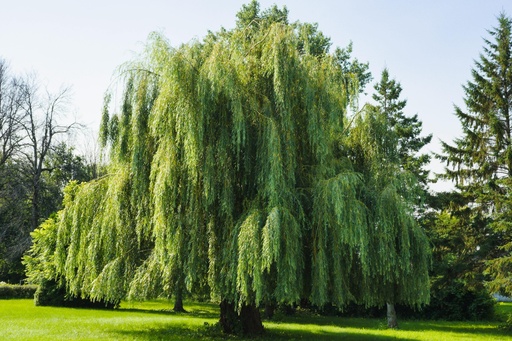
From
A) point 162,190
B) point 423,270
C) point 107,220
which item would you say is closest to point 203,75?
point 162,190

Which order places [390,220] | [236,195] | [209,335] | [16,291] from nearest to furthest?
[390,220] < [236,195] < [209,335] < [16,291]

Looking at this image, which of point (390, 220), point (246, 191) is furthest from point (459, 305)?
point (246, 191)

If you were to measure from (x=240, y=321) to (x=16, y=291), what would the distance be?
56.2ft

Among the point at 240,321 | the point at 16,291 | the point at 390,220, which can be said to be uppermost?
the point at 390,220

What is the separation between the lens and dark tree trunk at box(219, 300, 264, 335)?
1222 cm

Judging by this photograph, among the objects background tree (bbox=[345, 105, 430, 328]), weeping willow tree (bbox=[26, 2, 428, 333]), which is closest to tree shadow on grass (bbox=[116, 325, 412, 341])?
weeping willow tree (bbox=[26, 2, 428, 333])

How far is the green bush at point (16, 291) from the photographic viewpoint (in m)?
24.1

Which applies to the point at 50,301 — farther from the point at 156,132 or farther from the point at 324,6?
the point at 324,6

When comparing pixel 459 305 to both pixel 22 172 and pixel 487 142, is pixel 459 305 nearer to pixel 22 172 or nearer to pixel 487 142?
pixel 487 142

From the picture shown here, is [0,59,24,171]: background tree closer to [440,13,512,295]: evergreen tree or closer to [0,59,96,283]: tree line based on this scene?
[0,59,96,283]: tree line

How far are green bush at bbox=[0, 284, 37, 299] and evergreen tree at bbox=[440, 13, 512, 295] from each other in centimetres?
2142

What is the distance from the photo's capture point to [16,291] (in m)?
24.4

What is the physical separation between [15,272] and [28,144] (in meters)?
8.37

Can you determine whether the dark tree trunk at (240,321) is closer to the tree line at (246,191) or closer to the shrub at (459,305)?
the tree line at (246,191)
